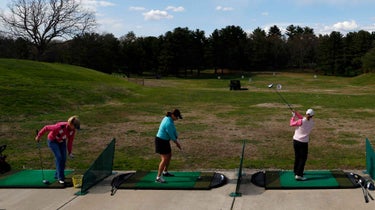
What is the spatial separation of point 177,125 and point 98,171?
31.5ft

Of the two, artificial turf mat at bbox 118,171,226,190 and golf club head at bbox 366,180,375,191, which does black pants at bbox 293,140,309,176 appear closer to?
golf club head at bbox 366,180,375,191

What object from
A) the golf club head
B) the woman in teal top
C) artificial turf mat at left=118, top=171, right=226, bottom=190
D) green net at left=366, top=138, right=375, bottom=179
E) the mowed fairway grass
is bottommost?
the mowed fairway grass

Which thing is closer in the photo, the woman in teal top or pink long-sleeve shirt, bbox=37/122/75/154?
the woman in teal top

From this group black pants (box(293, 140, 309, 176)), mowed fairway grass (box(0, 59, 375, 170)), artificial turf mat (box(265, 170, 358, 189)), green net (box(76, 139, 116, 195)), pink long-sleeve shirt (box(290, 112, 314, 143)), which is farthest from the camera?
mowed fairway grass (box(0, 59, 375, 170))

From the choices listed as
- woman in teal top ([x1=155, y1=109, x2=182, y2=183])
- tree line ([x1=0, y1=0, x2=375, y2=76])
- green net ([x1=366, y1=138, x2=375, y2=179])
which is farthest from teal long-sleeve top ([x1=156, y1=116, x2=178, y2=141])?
tree line ([x1=0, y1=0, x2=375, y2=76])

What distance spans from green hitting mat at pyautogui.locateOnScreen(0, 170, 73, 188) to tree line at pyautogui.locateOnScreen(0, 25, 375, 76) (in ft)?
207

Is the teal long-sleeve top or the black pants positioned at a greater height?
the teal long-sleeve top

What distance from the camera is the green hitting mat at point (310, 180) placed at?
859 centimetres

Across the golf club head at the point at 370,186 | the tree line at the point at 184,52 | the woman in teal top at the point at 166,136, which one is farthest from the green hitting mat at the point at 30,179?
the tree line at the point at 184,52

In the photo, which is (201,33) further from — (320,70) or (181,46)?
(320,70)

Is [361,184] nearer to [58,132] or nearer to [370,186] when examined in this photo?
[370,186]

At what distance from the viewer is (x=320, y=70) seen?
85.4 metres

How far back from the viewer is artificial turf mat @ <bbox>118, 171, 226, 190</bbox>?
888 centimetres

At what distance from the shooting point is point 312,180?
9047mm
